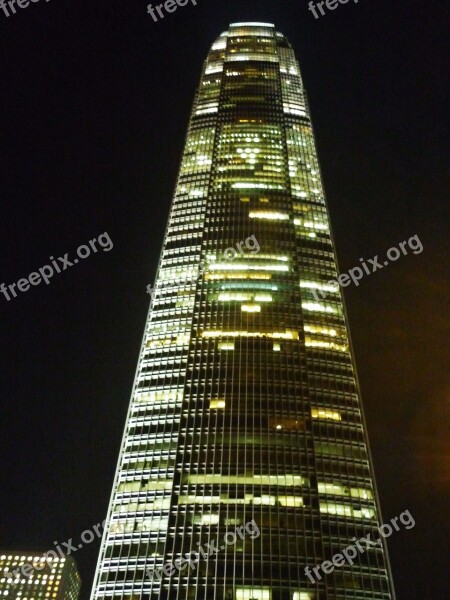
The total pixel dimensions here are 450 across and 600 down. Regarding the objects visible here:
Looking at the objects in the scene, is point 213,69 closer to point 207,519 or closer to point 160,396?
point 160,396

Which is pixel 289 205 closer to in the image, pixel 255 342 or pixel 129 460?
pixel 255 342

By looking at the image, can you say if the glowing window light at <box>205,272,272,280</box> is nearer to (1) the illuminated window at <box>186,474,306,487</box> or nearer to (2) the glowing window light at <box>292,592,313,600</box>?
(1) the illuminated window at <box>186,474,306,487</box>

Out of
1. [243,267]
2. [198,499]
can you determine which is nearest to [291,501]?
[198,499]

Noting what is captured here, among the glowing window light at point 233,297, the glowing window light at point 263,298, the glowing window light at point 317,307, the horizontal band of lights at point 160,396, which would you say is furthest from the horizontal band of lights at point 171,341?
the glowing window light at point 317,307

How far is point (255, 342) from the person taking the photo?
115 meters

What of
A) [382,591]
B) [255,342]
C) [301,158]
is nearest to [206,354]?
[255,342]

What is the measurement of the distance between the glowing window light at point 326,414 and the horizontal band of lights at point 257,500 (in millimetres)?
15151

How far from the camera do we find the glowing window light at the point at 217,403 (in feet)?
348

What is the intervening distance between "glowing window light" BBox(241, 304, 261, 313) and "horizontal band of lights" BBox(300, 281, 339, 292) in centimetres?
1092

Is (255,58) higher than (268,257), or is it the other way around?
(255,58)

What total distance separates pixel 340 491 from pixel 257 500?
1301cm

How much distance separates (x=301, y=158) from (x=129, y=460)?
289 feet

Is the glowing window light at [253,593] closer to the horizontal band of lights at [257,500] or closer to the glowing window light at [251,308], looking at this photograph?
the horizontal band of lights at [257,500]

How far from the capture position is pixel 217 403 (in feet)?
350
